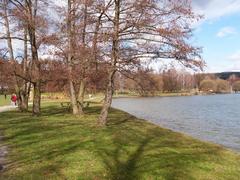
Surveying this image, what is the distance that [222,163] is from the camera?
1137 centimetres

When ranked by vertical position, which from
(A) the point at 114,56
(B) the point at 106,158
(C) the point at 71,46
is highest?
(C) the point at 71,46

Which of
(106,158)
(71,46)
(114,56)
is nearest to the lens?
(106,158)

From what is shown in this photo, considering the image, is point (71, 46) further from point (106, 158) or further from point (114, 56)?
point (106, 158)

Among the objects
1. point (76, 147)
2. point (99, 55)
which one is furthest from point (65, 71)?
point (76, 147)

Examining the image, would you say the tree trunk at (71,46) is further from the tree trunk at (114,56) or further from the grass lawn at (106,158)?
the grass lawn at (106,158)

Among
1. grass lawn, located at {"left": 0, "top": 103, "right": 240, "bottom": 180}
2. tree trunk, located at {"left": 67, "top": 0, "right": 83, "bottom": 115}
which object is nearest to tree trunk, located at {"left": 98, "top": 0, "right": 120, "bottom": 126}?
grass lawn, located at {"left": 0, "top": 103, "right": 240, "bottom": 180}

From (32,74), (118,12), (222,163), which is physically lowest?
(222,163)

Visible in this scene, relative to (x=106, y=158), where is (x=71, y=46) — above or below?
above

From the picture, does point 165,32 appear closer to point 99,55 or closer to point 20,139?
point 99,55

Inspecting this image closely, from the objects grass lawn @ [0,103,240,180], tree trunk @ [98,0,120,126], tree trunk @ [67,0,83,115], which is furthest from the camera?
tree trunk @ [67,0,83,115]

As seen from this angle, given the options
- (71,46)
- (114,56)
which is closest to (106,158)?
(114,56)

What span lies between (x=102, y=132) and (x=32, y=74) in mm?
10831

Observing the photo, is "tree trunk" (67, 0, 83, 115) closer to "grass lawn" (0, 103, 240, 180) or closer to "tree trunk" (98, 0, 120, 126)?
"tree trunk" (98, 0, 120, 126)

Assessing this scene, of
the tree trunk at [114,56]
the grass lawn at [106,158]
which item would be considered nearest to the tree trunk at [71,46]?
the tree trunk at [114,56]
